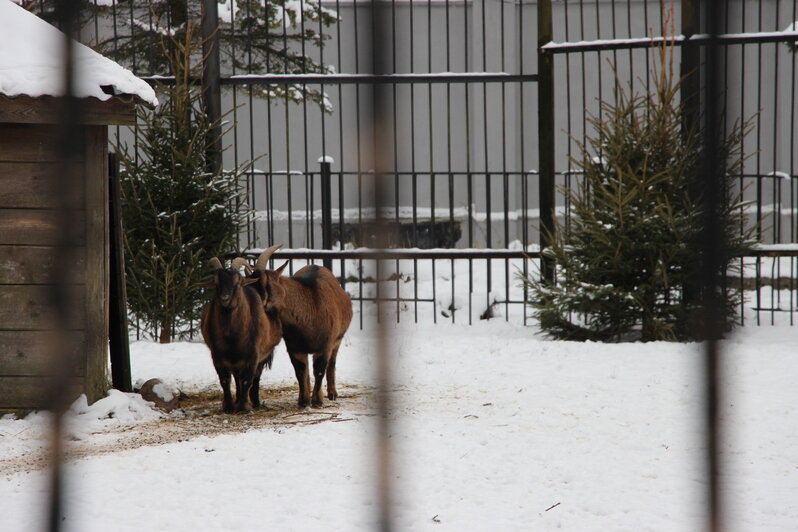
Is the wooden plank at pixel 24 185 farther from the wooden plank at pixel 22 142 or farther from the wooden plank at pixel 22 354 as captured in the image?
the wooden plank at pixel 22 354

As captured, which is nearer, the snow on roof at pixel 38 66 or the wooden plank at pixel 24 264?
the snow on roof at pixel 38 66

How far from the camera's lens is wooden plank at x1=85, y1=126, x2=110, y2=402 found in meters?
5.61

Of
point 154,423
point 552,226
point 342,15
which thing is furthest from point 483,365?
point 342,15

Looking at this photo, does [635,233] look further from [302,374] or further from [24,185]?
[24,185]

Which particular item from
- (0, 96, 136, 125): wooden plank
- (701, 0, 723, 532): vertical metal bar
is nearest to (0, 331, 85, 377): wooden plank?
(0, 96, 136, 125): wooden plank

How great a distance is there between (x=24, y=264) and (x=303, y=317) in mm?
1720

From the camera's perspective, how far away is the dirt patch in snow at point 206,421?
477 cm

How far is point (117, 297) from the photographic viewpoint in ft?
20.4

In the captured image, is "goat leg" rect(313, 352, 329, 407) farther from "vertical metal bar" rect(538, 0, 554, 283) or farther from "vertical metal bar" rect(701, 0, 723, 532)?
"vertical metal bar" rect(701, 0, 723, 532)

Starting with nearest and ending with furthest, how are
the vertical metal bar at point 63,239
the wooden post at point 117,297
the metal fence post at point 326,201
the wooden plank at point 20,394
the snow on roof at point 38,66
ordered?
the vertical metal bar at point 63,239, the snow on roof at point 38,66, the wooden plank at point 20,394, the wooden post at point 117,297, the metal fence post at point 326,201

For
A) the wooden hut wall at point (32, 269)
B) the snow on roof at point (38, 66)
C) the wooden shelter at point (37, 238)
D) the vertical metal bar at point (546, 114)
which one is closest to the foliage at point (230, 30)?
the vertical metal bar at point (546, 114)

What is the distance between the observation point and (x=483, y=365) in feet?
24.6

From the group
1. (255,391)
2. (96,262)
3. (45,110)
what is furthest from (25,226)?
(255,391)

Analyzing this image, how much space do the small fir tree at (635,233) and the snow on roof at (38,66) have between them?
4012 mm
